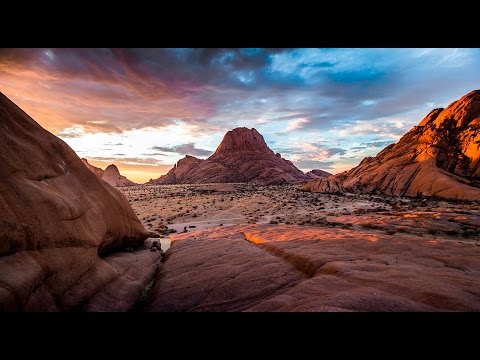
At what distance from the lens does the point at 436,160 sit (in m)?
37.6

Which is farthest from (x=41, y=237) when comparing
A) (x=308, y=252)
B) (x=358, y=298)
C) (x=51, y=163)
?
(x=308, y=252)

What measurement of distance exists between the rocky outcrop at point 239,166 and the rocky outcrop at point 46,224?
8178 centimetres

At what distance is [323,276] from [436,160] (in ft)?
140

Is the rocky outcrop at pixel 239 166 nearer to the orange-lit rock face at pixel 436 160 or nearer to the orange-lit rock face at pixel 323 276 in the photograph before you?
the orange-lit rock face at pixel 436 160

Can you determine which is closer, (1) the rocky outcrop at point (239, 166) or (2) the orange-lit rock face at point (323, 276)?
(2) the orange-lit rock face at point (323, 276)

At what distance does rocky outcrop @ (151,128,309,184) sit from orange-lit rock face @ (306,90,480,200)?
4516 cm

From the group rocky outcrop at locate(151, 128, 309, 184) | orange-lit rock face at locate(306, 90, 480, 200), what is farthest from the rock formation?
orange-lit rock face at locate(306, 90, 480, 200)

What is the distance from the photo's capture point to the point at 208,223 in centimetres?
1850

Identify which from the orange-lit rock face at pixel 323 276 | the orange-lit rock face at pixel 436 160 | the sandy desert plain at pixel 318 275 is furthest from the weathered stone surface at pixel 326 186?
the orange-lit rock face at pixel 323 276

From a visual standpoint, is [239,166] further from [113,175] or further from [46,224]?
[46,224]

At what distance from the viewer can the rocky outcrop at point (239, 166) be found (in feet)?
327

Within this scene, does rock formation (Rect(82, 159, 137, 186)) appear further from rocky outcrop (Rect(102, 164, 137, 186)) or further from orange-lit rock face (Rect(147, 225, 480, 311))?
orange-lit rock face (Rect(147, 225, 480, 311))

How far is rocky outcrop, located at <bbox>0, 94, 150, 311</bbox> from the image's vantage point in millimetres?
4012

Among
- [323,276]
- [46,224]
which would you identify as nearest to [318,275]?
[323,276]
